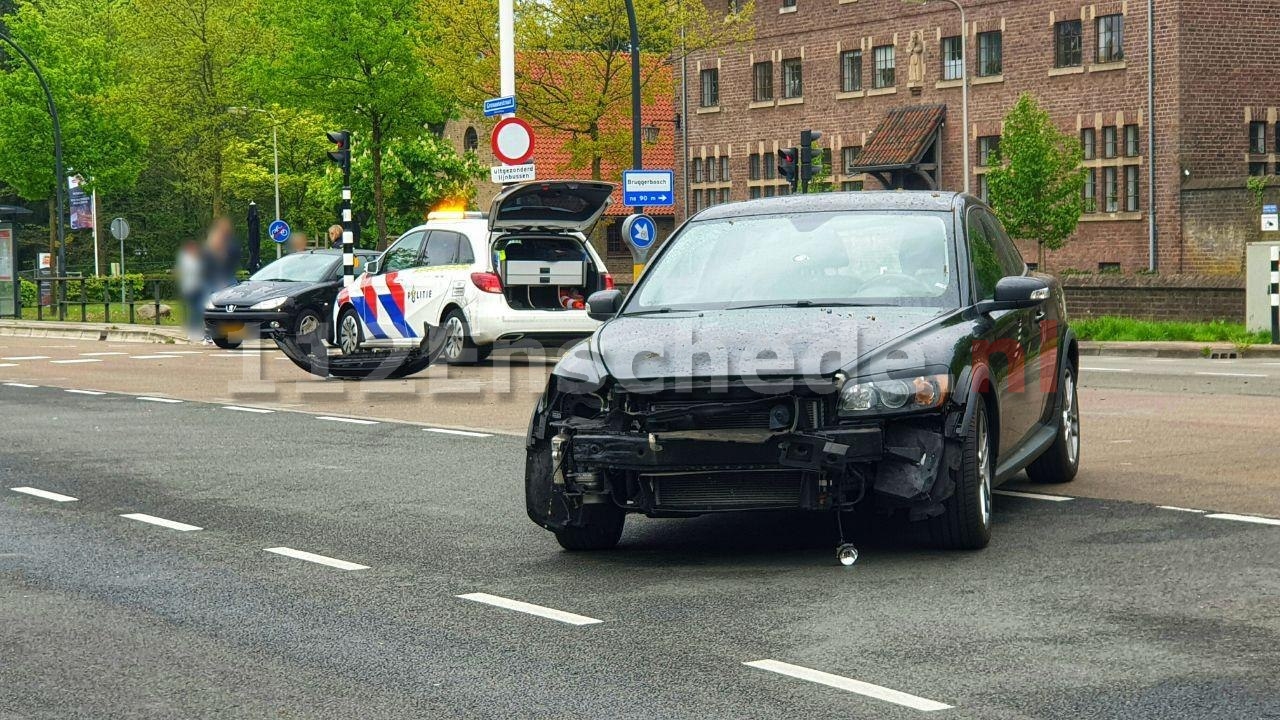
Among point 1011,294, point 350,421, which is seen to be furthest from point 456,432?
point 1011,294

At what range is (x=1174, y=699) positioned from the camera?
5.22 meters

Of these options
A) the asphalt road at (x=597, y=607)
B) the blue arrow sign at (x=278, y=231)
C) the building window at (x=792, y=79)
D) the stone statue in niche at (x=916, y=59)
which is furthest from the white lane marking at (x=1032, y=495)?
the blue arrow sign at (x=278, y=231)

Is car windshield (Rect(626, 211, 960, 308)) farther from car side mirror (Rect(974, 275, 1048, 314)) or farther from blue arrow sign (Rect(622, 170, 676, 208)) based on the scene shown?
blue arrow sign (Rect(622, 170, 676, 208))

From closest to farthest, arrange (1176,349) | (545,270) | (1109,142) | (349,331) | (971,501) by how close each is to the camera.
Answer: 1. (971,501)
2. (545,270)
3. (349,331)
4. (1176,349)
5. (1109,142)

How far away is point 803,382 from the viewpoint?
714cm

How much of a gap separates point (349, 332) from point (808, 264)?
629 inches

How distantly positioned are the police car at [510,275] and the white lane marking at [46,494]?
10727 mm

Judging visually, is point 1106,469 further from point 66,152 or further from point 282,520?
point 66,152

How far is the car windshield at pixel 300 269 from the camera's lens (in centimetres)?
2872

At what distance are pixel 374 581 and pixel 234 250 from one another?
72.1 feet

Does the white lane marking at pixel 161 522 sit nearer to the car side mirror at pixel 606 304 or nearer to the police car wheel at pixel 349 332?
the car side mirror at pixel 606 304

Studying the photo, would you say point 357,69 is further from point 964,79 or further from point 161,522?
point 161,522

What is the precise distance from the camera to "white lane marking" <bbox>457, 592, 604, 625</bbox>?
6570mm


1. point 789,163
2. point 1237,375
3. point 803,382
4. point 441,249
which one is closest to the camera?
point 803,382
